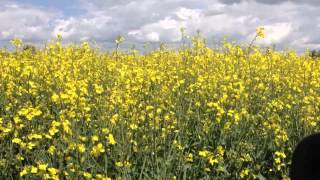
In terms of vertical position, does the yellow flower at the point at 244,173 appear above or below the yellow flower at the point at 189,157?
below

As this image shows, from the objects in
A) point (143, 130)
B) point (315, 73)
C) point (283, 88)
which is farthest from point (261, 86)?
point (143, 130)

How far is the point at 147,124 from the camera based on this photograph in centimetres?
454

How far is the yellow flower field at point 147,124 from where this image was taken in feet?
12.5

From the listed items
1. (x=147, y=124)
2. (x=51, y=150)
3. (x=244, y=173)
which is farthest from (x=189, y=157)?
(x=51, y=150)

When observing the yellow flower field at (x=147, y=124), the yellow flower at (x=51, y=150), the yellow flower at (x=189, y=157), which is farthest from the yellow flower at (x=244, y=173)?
the yellow flower at (x=51, y=150)

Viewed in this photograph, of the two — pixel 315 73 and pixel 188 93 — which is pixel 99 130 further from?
Result: pixel 315 73

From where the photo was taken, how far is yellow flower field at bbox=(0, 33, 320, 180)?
3805 mm

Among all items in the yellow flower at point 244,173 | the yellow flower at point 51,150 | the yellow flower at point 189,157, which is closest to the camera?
the yellow flower at point 51,150

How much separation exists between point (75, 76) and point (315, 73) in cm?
403

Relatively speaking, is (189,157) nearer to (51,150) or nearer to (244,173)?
(244,173)

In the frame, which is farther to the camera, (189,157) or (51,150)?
(189,157)

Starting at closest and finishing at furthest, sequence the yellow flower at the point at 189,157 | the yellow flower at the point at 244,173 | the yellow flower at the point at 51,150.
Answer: the yellow flower at the point at 51,150, the yellow flower at the point at 189,157, the yellow flower at the point at 244,173

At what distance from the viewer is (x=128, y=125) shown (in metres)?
4.32

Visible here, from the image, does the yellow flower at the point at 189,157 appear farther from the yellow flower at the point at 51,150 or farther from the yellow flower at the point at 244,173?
the yellow flower at the point at 51,150
